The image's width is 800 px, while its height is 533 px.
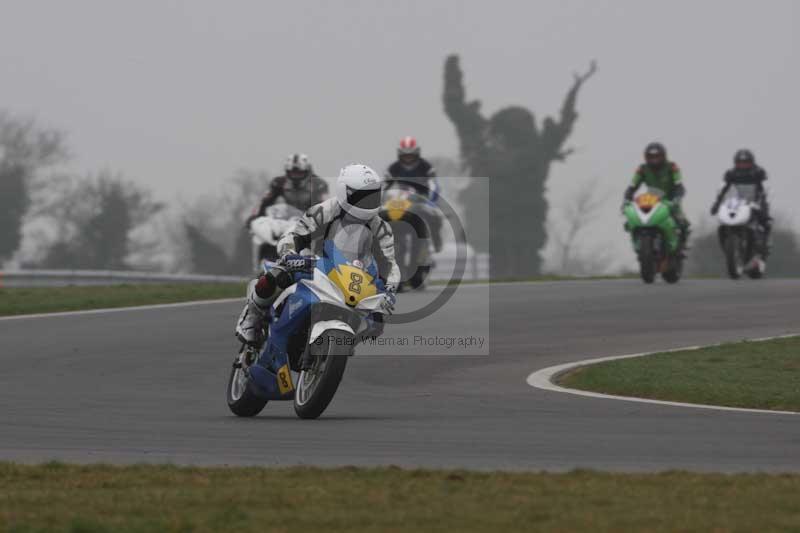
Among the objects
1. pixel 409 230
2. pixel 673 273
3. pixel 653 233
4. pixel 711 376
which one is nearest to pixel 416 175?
pixel 409 230

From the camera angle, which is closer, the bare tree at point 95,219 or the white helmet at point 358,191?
the white helmet at point 358,191

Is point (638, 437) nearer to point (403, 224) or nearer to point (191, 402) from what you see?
point (191, 402)

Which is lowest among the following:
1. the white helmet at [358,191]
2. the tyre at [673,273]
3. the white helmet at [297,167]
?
the tyre at [673,273]

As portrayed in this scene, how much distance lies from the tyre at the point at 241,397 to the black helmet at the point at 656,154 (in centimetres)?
1564

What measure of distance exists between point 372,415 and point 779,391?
3481 millimetres

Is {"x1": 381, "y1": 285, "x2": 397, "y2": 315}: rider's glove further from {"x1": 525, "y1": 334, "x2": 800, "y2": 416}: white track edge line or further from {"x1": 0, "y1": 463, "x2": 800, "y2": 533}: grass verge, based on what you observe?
{"x1": 0, "y1": 463, "x2": 800, "y2": 533}: grass verge

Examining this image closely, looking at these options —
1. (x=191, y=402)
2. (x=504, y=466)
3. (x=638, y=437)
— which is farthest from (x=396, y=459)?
(x=191, y=402)

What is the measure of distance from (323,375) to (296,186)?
1243cm

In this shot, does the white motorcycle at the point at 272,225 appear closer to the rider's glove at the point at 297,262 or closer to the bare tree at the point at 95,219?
the rider's glove at the point at 297,262

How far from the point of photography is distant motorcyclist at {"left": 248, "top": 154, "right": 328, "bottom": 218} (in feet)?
78.2

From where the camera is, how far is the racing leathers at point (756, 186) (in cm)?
2870

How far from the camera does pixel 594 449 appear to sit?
9992mm

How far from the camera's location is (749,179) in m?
28.8

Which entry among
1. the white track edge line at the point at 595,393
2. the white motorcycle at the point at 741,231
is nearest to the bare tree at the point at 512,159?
the white motorcycle at the point at 741,231
